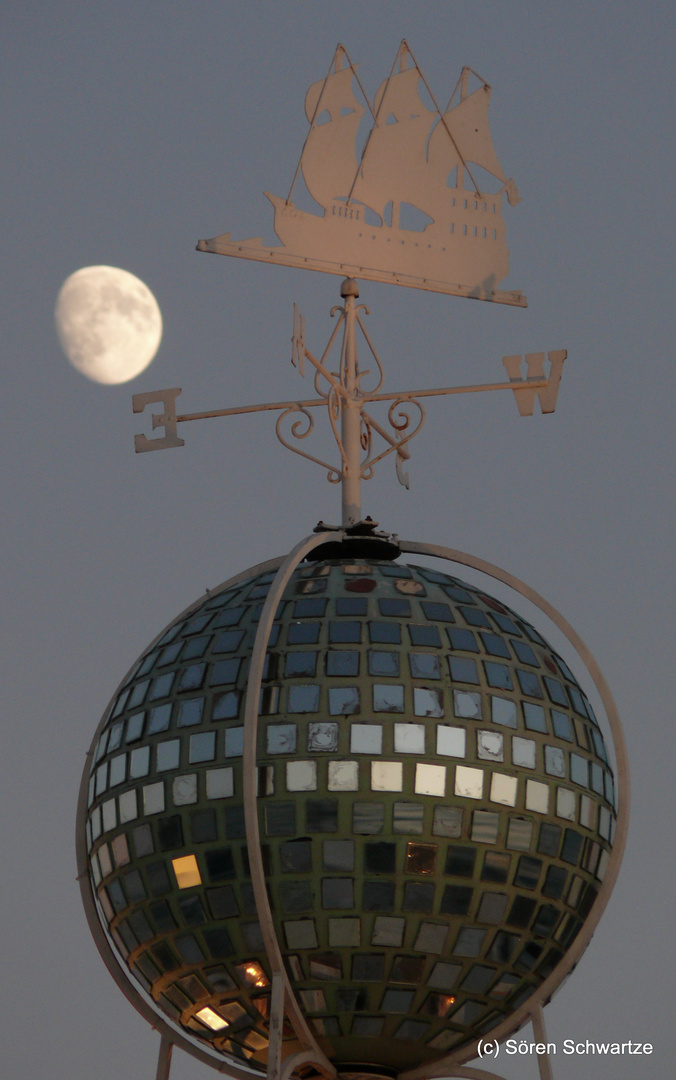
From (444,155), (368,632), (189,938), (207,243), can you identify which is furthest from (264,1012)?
(444,155)

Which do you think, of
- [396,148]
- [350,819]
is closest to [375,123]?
[396,148]

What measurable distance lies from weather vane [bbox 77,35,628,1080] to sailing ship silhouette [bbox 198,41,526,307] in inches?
169

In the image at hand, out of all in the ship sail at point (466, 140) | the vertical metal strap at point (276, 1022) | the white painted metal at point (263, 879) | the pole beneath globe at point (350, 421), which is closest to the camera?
the white painted metal at point (263, 879)

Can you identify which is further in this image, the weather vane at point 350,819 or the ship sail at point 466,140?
the ship sail at point 466,140

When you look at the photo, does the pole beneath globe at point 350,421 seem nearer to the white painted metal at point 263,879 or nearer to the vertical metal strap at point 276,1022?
the white painted metal at point 263,879

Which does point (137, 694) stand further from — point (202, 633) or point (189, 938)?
point (189, 938)

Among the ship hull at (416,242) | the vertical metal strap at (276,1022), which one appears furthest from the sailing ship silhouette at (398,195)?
the vertical metal strap at (276,1022)

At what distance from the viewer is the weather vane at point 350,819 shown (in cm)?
Answer: 2603

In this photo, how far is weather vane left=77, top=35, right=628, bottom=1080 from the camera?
26031mm

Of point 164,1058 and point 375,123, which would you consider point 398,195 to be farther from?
point 164,1058

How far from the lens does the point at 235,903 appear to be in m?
26.2

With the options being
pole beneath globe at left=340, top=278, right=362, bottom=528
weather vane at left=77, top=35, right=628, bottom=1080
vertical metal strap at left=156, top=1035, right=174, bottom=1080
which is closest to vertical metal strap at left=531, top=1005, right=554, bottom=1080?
weather vane at left=77, top=35, right=628, bottom=1080

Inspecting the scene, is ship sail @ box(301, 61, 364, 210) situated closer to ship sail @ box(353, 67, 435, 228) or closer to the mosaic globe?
ship sail @ box(353, 67, 435, 228)

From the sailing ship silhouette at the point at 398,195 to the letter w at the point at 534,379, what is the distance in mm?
1225
